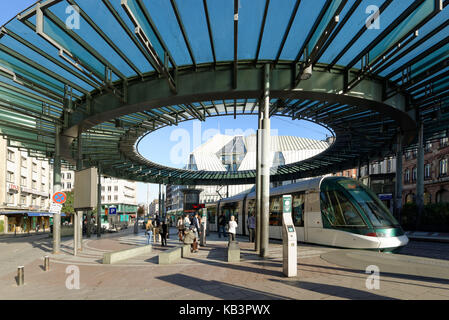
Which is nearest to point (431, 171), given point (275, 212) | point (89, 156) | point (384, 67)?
point (275, 212)

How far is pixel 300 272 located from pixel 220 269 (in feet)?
8.16

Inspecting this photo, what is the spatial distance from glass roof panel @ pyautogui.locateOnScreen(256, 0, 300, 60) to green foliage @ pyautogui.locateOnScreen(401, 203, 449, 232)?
17802 mm

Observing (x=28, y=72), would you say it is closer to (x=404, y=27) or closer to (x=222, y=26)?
(x=222, y=26)

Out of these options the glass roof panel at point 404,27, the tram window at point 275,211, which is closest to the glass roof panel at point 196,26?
the glass roof panel at point 404,27

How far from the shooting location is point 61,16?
34.6 feet

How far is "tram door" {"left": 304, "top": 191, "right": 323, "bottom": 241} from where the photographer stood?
1533 cm

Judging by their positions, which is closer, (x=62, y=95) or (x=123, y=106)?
(x=123, y=106)

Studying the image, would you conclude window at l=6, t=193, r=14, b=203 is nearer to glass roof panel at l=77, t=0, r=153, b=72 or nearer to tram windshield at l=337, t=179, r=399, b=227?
glass roof panel at l=77, t=0, r=153, b=72

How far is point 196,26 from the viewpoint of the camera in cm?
1162

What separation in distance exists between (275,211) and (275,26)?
36.8 feet

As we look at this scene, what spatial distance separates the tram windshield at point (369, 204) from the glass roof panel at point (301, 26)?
233 inches

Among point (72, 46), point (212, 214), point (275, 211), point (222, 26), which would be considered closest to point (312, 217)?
point (275, 211)

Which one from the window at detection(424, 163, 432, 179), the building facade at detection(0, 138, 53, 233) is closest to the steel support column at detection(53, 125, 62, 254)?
the building facade at detection(0, 138, 53, 233)
